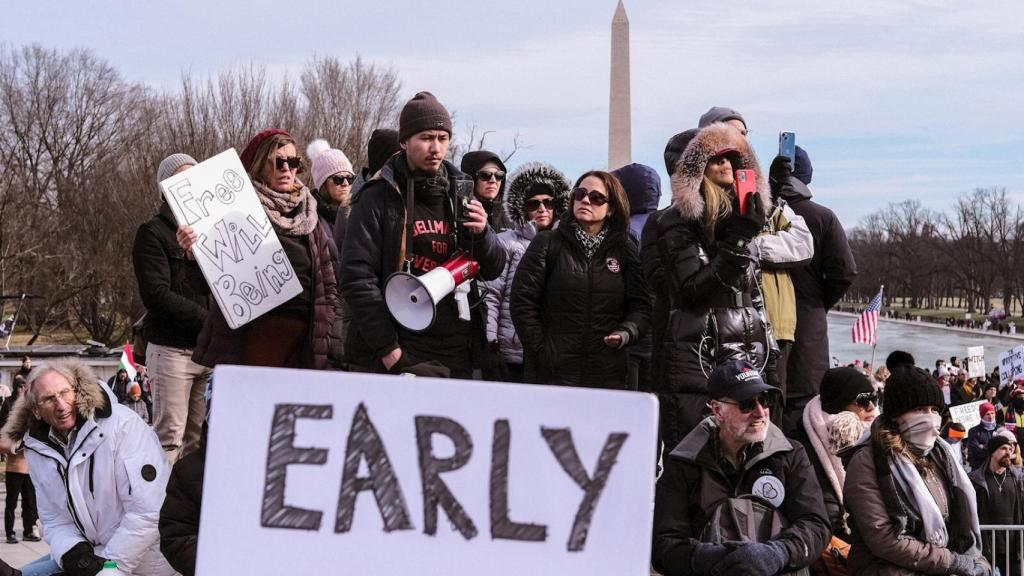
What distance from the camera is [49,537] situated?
17.8 ft

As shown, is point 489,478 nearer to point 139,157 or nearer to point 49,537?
point 49,537

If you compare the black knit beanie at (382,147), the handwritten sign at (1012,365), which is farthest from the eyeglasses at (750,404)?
the handwritten sign at (1012,365)

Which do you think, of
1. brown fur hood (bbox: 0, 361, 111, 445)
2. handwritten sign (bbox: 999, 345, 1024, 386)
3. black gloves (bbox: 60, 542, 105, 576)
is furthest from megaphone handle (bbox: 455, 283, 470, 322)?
handwritten sign (bbox: 999, 345, 1024, 386)

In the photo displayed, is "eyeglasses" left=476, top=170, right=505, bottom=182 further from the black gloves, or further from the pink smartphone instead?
the black gloves

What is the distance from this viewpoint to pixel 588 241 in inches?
225

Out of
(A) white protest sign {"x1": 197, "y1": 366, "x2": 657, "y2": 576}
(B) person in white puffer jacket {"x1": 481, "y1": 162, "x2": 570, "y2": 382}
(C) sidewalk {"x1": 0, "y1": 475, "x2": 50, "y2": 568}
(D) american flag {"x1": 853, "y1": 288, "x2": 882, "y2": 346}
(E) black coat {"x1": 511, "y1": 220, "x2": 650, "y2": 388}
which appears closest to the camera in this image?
(A) white protest sign {"x1": 197, "y1": 366, "x2": 657, "y2": 576}

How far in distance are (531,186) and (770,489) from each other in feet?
8.64

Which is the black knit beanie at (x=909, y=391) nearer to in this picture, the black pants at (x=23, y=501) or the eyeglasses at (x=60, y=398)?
the eyeglasses at (x=60, y=398)

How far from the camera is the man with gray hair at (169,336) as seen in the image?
19.7 ft

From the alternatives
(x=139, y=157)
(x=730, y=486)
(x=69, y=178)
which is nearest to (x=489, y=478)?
(x=730, y=486)

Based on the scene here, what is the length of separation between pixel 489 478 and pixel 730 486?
1.77 metres

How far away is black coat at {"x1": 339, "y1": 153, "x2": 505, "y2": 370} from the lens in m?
5.04

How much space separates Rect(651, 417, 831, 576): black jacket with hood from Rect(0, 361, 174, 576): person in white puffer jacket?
2135 millimetres

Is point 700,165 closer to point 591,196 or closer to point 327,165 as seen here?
point 591,196
